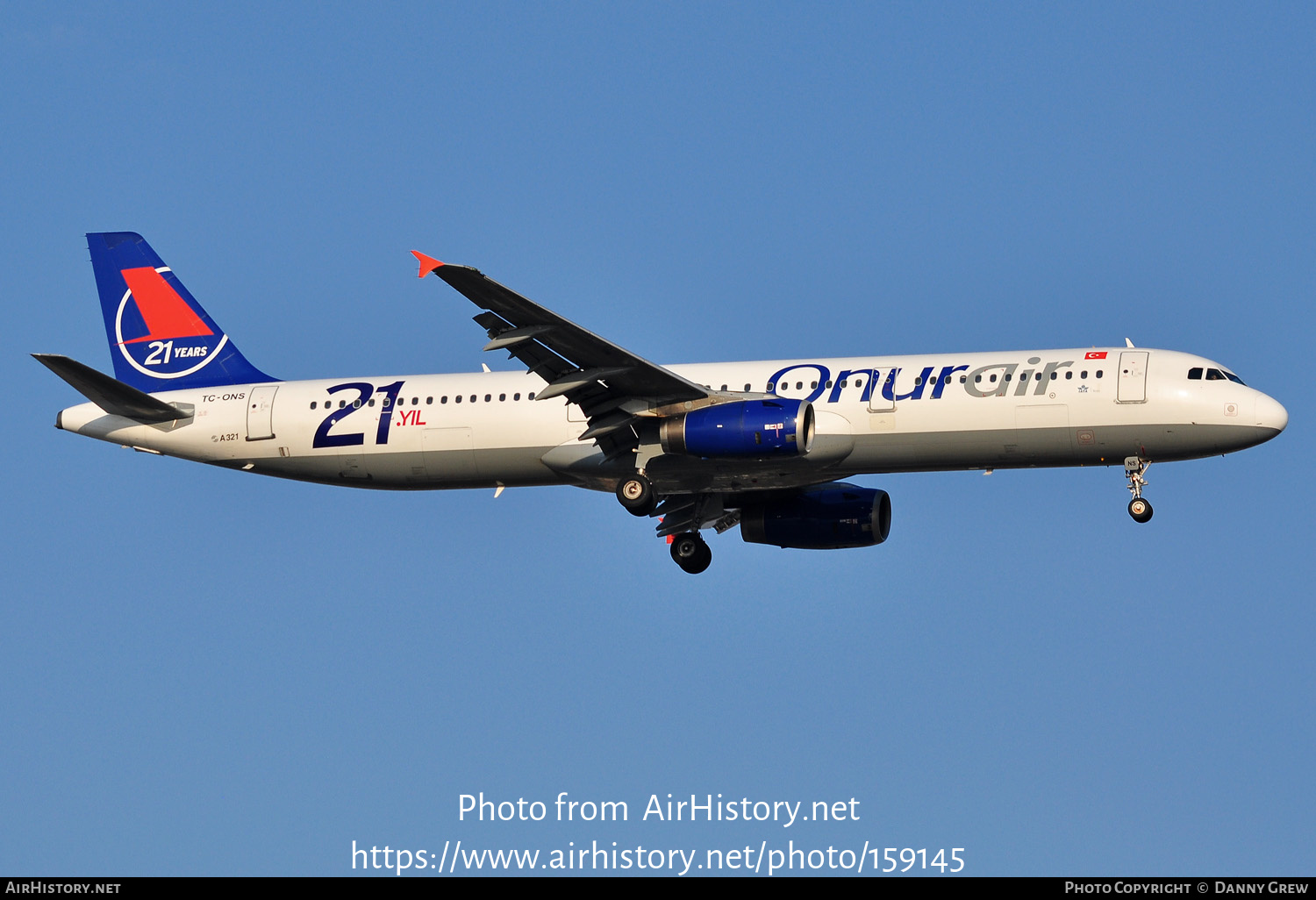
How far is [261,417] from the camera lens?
160 ft

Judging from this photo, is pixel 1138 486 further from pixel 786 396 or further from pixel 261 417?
pixel 261 417

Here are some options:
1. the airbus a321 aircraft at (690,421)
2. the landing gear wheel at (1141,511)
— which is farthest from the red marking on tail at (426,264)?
the landing gear wheel at (1141,511)

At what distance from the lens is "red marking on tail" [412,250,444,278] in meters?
37.1

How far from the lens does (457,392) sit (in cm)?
4738

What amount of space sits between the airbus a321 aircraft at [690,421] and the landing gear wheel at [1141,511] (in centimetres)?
9

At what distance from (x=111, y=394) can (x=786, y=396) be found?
721 inches

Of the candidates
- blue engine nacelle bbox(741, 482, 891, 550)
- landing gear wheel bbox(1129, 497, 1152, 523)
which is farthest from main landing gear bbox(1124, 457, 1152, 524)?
blue engine nacelle bbox(741, 482, 891, 550)

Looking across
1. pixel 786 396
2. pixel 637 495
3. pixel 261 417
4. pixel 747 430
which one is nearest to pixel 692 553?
pixel 637 495

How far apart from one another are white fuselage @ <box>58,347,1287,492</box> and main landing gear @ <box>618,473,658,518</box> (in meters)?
0.47

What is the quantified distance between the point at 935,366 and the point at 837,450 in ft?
11.3

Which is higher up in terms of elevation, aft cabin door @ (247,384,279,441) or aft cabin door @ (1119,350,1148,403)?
aft cabin door @ (1119,350,1148,403)

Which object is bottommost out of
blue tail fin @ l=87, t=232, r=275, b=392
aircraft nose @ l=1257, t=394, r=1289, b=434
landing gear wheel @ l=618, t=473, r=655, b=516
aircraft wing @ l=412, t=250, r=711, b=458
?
landing gear wheel @ l=618, t=473, r=655, b=516

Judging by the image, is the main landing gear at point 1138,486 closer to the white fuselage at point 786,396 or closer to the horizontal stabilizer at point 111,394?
the white fuselage at point 786,396

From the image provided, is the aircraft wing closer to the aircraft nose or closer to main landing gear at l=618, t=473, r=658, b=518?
main landing gear at l=618, t=473, r=658, b=518
